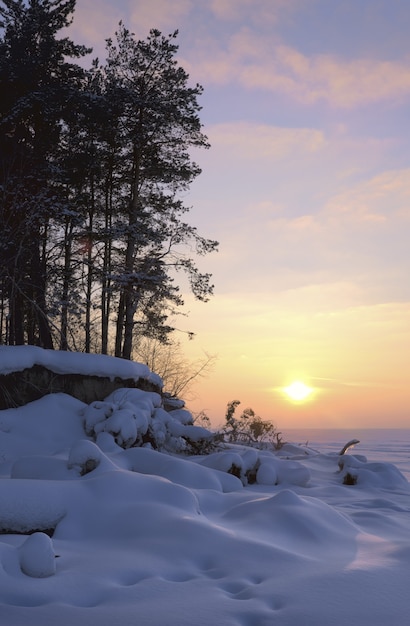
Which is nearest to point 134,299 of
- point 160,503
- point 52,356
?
point 52,356

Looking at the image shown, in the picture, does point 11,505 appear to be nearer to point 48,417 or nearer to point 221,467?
point 221,467

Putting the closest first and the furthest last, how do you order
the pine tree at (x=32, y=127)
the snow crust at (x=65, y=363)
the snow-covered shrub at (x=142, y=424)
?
1. the snow-covered shrub at (x=142, y=424)
2. the snow crust at (x=65, y=363)
3. the pine tree at (x=32, y=127)

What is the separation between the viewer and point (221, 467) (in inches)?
287

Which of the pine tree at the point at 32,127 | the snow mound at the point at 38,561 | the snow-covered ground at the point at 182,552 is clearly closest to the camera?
the snow-covered ground at the point at 182,552

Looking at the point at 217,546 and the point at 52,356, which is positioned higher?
the point at 52,356

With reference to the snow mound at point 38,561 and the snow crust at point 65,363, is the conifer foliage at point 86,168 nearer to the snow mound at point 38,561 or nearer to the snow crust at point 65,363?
the snow crust at point 65,363

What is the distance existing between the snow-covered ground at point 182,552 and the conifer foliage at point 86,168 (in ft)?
31.9

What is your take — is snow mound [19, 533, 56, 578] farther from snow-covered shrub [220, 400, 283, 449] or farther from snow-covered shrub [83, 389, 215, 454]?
snow-covered shrub [220, 400, 283, 449]

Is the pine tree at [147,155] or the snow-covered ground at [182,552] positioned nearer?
the snow-covered ground at [182,552]

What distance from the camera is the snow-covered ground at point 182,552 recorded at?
7.86 feet

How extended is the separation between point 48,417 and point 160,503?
4929 mm

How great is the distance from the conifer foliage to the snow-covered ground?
9723 millimetres

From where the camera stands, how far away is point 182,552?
3.31 metres

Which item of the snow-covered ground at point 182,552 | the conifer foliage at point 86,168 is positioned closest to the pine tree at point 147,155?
the conifer foliage at point 86,168
